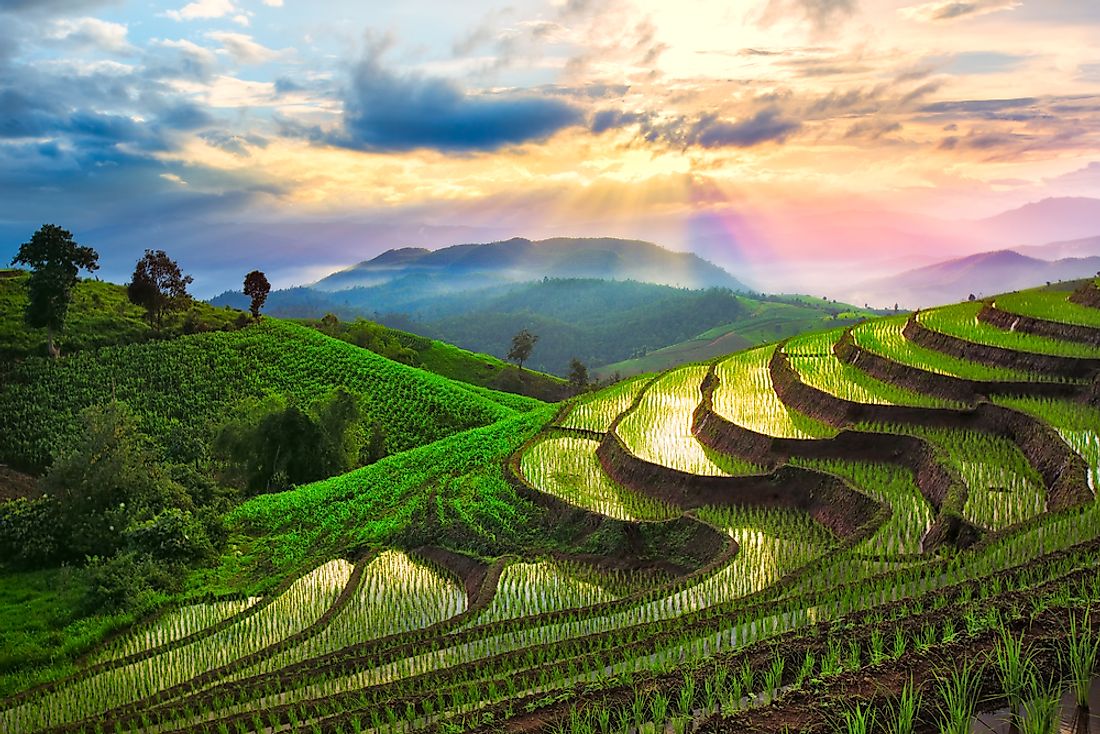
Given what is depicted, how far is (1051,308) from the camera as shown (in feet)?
93.8

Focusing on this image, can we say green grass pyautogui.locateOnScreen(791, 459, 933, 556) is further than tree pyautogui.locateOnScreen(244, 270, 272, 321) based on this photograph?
No

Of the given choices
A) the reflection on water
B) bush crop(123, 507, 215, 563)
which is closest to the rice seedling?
bush crop(123, 507, 215, 563)

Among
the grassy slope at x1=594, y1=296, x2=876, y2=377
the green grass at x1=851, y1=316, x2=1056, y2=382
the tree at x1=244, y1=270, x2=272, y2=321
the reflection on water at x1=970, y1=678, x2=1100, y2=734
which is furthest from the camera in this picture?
the grassy slope at x1=594, y1=296, x2=876, y2=377

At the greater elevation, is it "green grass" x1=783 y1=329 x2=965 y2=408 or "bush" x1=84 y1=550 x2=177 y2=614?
"green grass" x1=783 y1=329 x2=965 y2=408

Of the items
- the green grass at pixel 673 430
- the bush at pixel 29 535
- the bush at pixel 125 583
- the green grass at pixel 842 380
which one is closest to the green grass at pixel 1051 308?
the green grass at pixel 842 380

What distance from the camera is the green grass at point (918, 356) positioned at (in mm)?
20859

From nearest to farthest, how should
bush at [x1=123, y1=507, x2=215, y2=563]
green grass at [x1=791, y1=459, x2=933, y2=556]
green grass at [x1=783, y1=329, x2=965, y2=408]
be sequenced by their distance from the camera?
green grass at [x1=791, y1=459, x2=933, y2=556]
green grass at [x1=783, y1=329, x2=965, y2=408]
bush at [x1=123, y1=507, x2=215, y2=563]

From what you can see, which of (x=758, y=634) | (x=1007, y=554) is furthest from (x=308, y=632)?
(x=1007, y=554)

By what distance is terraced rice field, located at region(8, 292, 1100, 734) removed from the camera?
7.07 m

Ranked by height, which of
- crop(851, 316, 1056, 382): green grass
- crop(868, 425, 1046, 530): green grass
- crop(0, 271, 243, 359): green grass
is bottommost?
crop(868, 425, 1046, 530): green grass

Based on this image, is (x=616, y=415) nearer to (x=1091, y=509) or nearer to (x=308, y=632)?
(x=308, y=632)

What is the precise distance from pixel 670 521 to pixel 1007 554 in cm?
713

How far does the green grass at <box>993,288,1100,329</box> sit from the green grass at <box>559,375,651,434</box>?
14396mm

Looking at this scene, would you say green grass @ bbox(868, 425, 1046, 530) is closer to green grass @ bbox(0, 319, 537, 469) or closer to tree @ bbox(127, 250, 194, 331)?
green grass @ bbox(0, 319, 537, 469)
